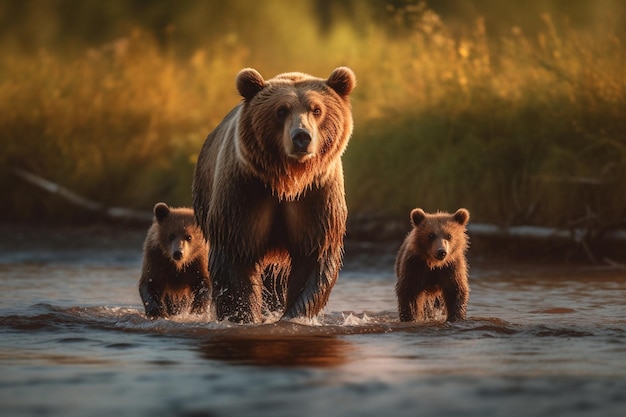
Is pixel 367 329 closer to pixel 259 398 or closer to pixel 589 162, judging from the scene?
pixel 259 398

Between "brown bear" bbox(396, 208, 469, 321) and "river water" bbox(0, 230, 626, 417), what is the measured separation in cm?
19

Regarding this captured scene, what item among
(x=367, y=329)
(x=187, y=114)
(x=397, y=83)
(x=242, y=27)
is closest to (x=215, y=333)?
(x=367, y=329)

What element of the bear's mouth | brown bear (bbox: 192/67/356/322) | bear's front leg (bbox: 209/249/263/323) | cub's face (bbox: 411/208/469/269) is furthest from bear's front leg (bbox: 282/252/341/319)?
cub's face (bbox: 411/208/469/269)

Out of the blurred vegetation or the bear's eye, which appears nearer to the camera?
the bear's eye

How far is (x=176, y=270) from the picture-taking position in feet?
29.6

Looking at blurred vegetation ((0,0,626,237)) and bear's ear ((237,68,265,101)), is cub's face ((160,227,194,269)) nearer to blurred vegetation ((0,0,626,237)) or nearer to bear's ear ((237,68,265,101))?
bear's ear ((237,68,265,101))

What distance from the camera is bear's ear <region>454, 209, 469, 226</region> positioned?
8.79 meters

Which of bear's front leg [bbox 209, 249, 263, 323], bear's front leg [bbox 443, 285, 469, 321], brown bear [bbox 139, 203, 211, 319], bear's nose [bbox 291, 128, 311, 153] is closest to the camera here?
bear's nose [bbox 291, 128, 311, 153]

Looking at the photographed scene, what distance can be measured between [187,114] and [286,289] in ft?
26.5

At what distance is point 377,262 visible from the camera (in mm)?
12305

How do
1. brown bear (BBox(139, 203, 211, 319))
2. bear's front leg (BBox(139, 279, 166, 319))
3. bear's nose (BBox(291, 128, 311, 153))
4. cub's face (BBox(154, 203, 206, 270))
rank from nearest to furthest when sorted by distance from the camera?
bear's nose (BBox(291, 128, 311, 153)) < bear's front leg (BBox(139, 279, 166, 319)) < cub's face (BBox(154, 203, 206, 270)) < brown bear (BBox(139, 203, 211, 319))

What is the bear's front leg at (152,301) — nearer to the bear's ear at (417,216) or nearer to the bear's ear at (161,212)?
the bear's ear at (161,212)

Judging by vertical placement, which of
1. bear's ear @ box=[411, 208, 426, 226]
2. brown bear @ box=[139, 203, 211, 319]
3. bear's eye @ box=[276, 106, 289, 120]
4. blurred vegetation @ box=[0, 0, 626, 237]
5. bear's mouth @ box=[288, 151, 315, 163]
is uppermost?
blurred vegetation @ box=[0, 0, 626, 237]

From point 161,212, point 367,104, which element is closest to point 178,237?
point 161,212
